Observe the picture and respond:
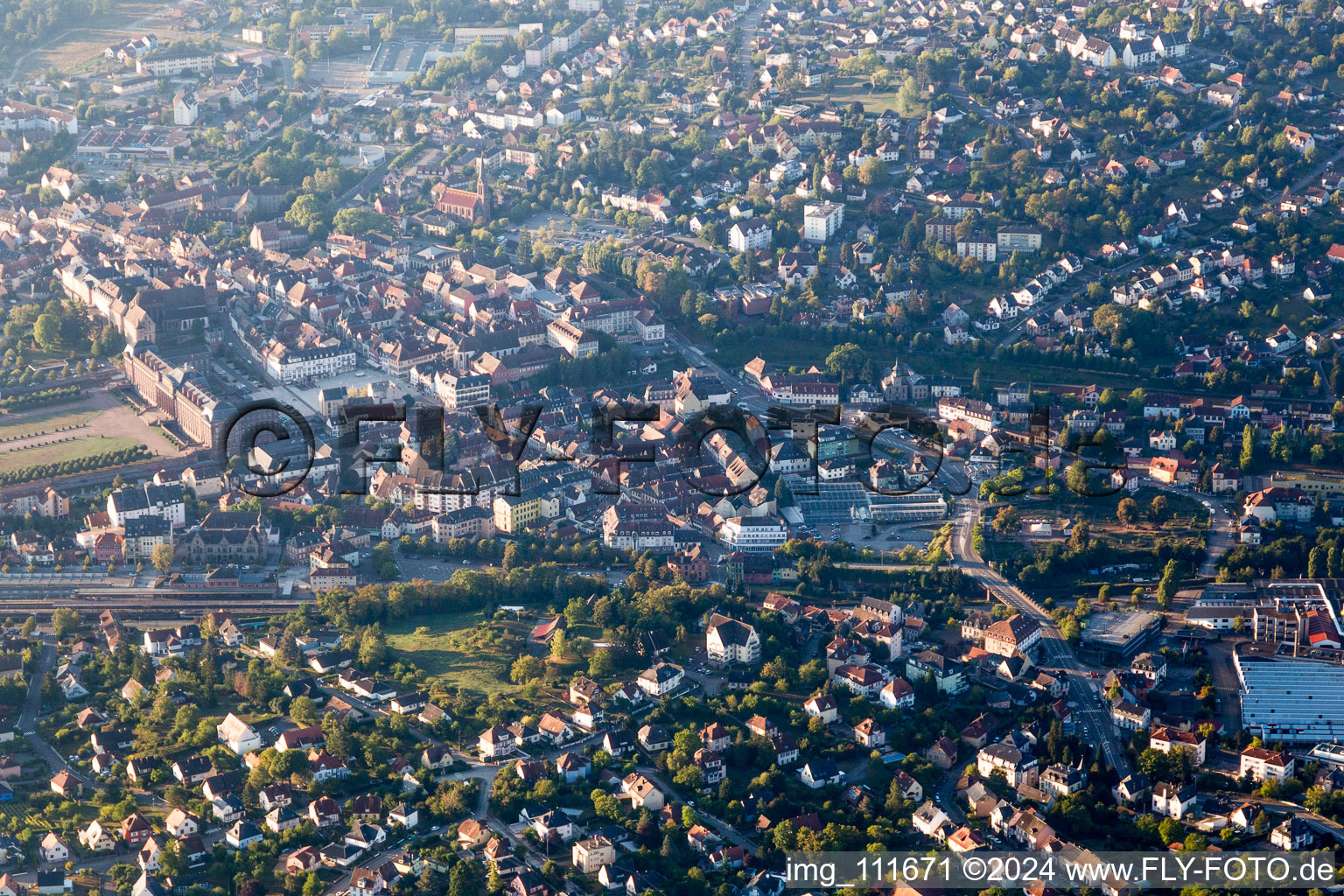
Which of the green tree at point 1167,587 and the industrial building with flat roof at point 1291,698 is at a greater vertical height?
the green tree at point 1167,587

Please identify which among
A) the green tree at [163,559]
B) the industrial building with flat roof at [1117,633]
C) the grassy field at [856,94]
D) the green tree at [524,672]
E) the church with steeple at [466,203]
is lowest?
the industrial building with flat roof at [1117,633]

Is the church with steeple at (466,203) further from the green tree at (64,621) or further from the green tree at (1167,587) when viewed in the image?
the green tree at (1167,587)

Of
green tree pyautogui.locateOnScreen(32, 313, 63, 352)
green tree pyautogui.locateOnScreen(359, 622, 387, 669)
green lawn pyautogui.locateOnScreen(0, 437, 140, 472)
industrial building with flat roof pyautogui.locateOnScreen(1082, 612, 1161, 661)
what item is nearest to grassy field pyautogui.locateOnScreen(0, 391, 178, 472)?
green lawn pyautogui.locateOnScreen(0, 437, 140, 472)

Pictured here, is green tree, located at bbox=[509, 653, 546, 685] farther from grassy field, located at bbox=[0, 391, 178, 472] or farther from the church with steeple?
the church with steeple

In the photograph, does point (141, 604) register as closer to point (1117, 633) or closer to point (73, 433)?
point (73, 433)

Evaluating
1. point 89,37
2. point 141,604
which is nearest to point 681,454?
point 141,604

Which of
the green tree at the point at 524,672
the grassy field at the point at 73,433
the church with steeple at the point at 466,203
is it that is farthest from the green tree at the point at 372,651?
the church with steeple at the point at 466,203
